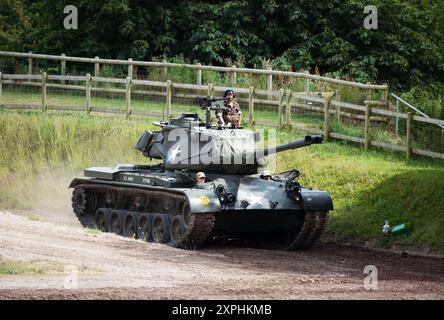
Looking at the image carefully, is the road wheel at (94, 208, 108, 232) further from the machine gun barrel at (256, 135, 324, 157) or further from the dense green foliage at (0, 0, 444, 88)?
the dense green foliage at (0, 0, 444, 88)

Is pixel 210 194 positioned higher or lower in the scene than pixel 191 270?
higher

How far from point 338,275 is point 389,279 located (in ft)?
2.72

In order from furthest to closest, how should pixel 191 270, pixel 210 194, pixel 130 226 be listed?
pixel 130 226, pixel 210 194, pixel 191 270

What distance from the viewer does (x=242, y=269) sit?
65.9ft

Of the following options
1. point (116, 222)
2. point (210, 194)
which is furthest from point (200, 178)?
point (116, 222)

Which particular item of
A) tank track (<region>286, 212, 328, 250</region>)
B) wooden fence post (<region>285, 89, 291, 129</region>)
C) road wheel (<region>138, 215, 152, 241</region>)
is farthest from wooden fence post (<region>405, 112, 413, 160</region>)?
road wheel (<region>138, 215, 152, 241</region>)

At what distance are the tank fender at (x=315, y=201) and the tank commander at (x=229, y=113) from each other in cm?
210

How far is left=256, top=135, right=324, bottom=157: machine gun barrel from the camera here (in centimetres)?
2202

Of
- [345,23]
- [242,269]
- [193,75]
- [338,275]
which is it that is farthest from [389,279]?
[345,23]

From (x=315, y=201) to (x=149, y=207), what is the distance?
127 inches

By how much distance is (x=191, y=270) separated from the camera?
19656 mm

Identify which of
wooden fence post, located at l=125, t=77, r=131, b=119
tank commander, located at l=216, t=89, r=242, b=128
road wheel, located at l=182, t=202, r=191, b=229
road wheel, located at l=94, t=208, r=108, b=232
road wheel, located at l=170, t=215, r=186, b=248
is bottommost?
road wheel, located at l=94, t=208, r=108, b=232

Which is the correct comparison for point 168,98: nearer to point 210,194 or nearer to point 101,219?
point 101,219
